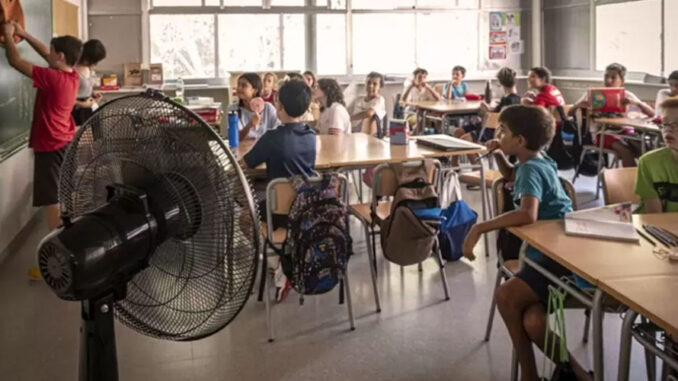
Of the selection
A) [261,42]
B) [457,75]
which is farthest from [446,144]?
[261,42]

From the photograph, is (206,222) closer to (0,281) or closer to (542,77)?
(0,281)

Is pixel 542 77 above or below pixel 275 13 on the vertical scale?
below

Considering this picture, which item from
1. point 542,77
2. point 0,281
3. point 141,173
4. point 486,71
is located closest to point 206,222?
point 141,173

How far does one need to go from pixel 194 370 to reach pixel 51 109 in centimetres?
181

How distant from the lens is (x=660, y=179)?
2338 mm

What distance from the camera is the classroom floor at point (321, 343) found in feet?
8.14

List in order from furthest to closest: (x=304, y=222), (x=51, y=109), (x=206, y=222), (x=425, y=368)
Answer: (x=51, y=109)
(x=304, y=222)
(x=425, y=368)
(x=206, y=222)

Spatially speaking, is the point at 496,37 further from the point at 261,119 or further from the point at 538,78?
the point at 261,119

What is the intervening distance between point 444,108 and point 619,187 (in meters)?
4.08

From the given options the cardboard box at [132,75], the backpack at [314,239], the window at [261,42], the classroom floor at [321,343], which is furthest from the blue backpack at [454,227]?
the window at [261,42]

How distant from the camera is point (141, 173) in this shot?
1.05 metres

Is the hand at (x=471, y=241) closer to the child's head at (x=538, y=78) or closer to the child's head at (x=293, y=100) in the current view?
the child's head at (x=293, y=100)

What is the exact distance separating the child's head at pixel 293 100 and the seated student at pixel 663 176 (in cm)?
153

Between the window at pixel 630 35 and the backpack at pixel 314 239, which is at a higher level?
the window at pixel 630 35
